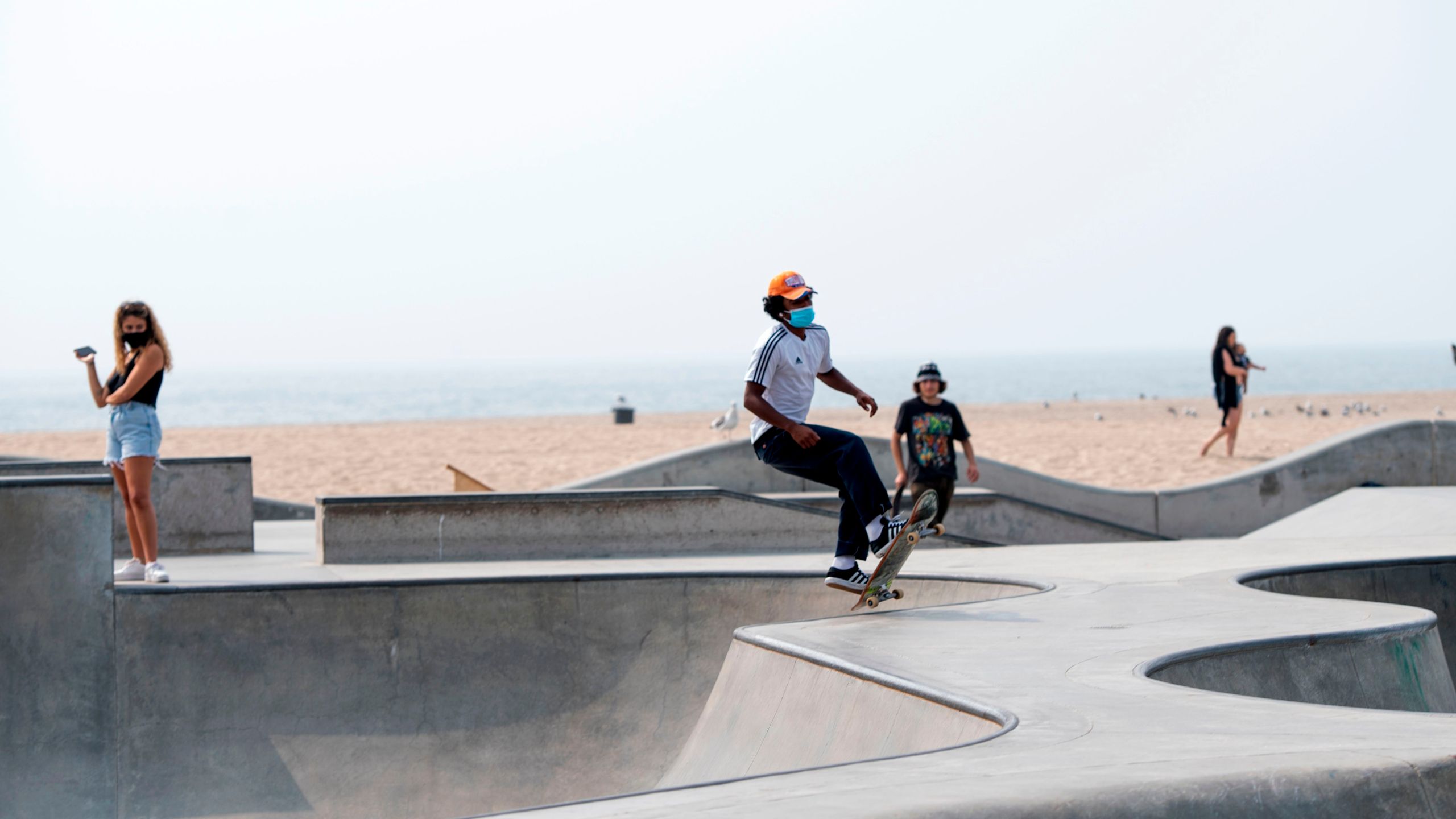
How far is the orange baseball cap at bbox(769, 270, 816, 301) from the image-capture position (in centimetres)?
639

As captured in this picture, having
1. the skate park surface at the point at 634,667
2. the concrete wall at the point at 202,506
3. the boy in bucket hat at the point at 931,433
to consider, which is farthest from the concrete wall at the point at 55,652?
the boy in bucket hat at the point at 931,433

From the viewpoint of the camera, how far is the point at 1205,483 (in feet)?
47.3

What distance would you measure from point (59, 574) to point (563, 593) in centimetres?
268

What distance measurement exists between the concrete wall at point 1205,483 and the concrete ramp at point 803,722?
7.70m

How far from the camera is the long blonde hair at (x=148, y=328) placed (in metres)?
8.02

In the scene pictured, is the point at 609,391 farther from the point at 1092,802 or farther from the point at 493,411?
the point at 1092,802

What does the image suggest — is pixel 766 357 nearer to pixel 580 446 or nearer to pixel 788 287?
pixel 788 287

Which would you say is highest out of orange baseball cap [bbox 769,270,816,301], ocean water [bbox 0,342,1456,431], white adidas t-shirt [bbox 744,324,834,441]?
orange baseball cap [bbox 769,270,816,301]

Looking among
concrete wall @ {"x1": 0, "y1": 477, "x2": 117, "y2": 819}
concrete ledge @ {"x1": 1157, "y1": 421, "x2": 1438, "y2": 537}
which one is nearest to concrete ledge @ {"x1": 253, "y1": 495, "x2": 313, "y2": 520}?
concrete wall @ {"x1": 0, "y1": 477, "x2": 117, "y2": 819}

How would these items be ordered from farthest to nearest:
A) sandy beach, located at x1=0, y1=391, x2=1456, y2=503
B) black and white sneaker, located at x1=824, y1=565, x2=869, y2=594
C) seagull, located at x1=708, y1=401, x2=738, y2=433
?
seagull, located at x1=708, y1=401, x2=738, y2=433 < sandy beach, located at x1=0, y1=391, x2=1456, y2=503 < black and white sneaker, located at x1=824, y1=565, x2=869, y2=594

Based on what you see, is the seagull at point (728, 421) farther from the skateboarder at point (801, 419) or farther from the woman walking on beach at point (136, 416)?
the skateboarder at point (801, 419)

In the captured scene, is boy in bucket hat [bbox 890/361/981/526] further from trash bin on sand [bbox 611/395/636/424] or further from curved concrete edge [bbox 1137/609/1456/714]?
trash bin on sand [bbox 611/395/636/424]

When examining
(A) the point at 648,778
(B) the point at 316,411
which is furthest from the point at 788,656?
(B) the point at 316,411

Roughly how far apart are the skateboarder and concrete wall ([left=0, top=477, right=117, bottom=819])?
3.43 metres
